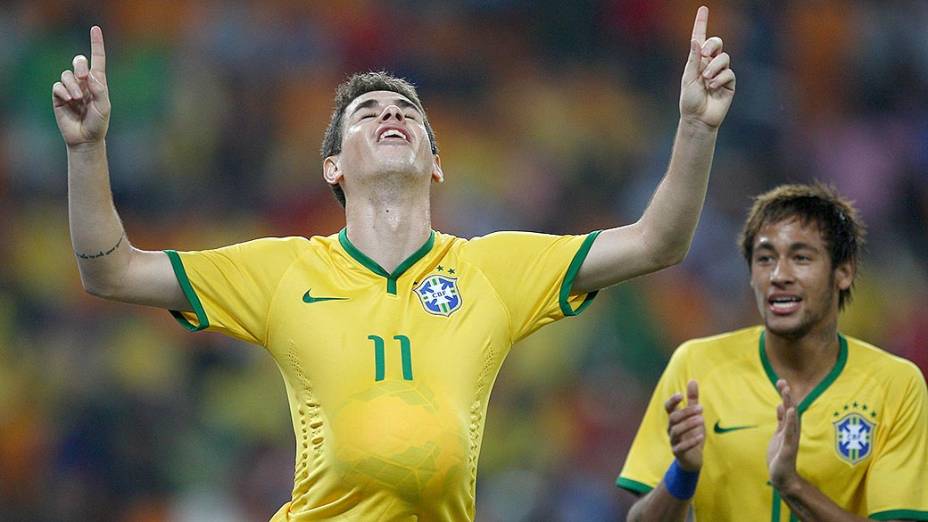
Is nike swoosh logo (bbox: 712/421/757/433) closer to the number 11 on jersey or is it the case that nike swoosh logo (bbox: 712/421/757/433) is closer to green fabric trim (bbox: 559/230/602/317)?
green fabric trim (bbox: 559/230/602/317)

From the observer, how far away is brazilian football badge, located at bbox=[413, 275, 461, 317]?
3807mm

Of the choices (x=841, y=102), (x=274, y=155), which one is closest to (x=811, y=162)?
(x=841, y=102)

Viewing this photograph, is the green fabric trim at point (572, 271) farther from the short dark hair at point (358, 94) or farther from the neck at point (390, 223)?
the short dark hair at point (358, 94)

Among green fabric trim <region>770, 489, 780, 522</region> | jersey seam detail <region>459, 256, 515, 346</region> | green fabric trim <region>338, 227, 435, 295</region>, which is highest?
green fabric trim <region>338, 227, 435, 295</region>

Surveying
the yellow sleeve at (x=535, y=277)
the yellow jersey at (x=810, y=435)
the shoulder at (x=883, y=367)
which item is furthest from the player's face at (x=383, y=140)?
the shoulder at (x=883, y=367)

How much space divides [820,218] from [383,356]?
2.08 metres

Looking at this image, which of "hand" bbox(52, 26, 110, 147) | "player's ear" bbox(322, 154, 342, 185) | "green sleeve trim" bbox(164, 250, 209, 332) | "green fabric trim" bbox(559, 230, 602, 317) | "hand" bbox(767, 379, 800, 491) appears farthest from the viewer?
"hand" bbox(767, 379, 800, 491)

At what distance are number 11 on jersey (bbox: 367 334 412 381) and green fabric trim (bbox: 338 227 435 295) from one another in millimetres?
177

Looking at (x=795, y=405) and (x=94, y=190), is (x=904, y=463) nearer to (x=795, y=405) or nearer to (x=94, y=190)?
(x=795, y=405)

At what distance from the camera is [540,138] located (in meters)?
9.16

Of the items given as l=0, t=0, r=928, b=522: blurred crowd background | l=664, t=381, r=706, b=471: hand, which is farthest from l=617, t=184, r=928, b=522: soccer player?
l=0, t=0, r=928, b=522: blurred crowd background

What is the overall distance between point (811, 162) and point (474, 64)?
2384 millimetres

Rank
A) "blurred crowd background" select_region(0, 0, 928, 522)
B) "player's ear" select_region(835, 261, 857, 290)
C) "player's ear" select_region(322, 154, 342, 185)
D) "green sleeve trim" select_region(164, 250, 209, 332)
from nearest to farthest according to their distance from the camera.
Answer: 1. "green sleeve trim" select_region(164, 250, 209, 332)
2. "player's ear" select_region(322, 154, 342, 185)
3. "player's ear" select_region(835, 261, 857, 290)
4. "blurred crowd background" select_region(0, 0, 928, 522)

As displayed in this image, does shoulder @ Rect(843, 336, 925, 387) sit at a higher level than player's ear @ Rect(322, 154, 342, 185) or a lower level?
lower
